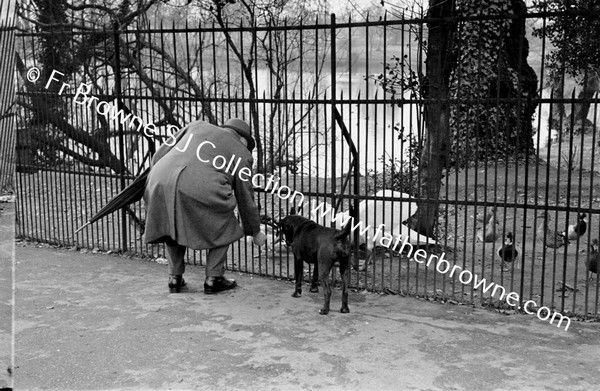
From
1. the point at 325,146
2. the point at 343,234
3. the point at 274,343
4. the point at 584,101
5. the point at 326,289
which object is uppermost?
the point at 584,101

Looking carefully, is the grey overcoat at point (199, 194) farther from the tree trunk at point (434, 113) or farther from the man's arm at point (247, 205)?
the tree trunk at point (434, 113)

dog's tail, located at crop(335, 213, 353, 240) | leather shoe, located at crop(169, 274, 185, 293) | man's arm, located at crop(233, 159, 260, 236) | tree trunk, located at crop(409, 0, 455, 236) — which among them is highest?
tree trunk, located at crop(409, 0, 455, 236)

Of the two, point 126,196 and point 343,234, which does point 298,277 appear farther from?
point 126,196

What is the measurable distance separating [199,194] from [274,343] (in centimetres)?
184

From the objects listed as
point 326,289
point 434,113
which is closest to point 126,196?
point 326,289

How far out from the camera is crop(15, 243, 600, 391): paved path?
484 centimetres

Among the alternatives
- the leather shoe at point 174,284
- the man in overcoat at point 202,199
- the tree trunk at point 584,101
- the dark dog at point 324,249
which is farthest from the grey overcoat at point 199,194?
the tree trunk at point 584,101

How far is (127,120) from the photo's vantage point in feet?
28.5

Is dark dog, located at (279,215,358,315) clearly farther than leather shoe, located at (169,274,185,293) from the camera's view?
No

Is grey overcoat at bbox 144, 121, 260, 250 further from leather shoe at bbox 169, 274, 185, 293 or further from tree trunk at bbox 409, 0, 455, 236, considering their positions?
tree trunk at bbox 409, 0, 455, 236

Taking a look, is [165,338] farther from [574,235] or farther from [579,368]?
[574,235]

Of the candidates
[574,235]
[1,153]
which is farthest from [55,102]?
[574,235]

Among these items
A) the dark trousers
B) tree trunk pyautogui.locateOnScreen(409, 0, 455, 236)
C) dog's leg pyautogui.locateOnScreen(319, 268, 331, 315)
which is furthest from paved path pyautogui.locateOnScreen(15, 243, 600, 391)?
tree trunk pyautogui.locateOnScreen(409, 0, 455, 236)

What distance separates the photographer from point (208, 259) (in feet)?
23.1
